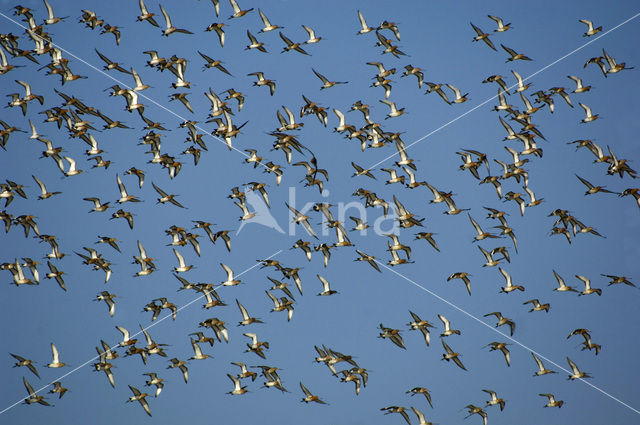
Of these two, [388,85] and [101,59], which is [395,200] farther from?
[101,59]

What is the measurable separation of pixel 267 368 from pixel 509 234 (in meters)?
15.9

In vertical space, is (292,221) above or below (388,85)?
below

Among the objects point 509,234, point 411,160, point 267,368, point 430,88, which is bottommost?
point 267,368

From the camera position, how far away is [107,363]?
57.7 m

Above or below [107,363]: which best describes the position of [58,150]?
above

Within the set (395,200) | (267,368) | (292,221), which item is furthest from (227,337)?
(395,200)

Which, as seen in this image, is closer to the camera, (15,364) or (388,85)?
(15,364)

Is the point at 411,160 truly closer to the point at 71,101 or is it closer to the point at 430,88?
the point at 430,88

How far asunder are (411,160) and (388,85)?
4.43m

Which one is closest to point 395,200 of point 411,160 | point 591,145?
point 411,160

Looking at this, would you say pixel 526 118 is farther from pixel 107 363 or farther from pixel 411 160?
pixel 107 363

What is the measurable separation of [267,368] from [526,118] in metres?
19.9

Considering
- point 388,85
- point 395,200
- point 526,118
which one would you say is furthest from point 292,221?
point 526,118

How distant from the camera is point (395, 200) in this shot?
2238 inches
